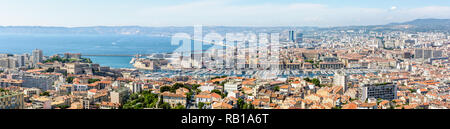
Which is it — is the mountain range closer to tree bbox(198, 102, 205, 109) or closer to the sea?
the sea

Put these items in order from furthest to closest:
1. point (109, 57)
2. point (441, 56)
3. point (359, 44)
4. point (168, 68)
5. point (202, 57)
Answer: point (359, 44), point (109, 57), point (441, 56), point (202, 57), point (168, 68)

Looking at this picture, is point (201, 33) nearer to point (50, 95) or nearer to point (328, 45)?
point (328, 45)

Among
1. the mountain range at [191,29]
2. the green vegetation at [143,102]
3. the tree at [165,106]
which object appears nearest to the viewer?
the tree at [165,106]

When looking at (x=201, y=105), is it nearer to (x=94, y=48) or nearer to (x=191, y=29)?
(x=94, y=48)

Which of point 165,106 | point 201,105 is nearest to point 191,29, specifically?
point 201,105

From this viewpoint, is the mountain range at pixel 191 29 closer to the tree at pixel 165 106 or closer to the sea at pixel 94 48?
the sea at pixel 94 48

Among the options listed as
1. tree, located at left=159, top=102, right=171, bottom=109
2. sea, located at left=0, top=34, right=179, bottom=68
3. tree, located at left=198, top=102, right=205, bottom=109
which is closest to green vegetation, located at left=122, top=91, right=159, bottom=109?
tree, located at left=159, top=102, right=171, bottom=109

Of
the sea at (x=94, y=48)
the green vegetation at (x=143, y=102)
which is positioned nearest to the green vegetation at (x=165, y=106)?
the green vegetation at (x=143, y=102)

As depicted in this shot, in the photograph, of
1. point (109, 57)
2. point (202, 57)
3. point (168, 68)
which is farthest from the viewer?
point (109, 57)
